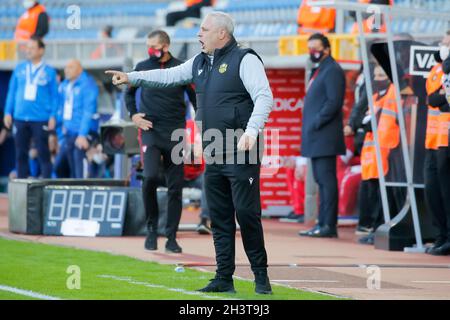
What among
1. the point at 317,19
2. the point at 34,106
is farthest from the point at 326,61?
the point at 34,106

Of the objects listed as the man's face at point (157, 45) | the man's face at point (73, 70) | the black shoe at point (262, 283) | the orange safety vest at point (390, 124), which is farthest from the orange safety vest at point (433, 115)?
the man's face at point (73, 70)

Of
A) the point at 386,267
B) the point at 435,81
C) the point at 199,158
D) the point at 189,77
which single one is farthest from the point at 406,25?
the point at 189,77

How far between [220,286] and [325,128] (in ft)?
19.8

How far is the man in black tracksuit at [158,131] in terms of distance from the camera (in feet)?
43.0

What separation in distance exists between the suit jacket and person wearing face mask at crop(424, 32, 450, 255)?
2.03m

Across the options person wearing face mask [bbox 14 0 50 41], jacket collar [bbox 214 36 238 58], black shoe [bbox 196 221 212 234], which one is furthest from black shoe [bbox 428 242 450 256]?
person wearing face mask [bbox 14 0 50 41]

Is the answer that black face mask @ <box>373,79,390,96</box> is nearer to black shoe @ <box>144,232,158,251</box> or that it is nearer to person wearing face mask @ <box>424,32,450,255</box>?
person wearing face mask @ <box>424,32,450,255</box>

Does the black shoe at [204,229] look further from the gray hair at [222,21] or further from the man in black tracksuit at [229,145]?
the gray hair at [222,21]

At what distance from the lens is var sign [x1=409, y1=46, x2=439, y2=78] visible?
13742 mm

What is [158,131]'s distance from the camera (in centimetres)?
1315

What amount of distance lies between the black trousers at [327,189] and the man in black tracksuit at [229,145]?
18.6 feet

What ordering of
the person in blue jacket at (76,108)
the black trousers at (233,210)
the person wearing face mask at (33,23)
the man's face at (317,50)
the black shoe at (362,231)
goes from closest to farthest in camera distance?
the black trousers at (233,210), the man's face at (317,50), the black shoe at (362,231), the person in blue jacket at (76,108), the person wearing face mask at (33,23)

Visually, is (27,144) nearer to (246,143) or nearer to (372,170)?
(372,170)
